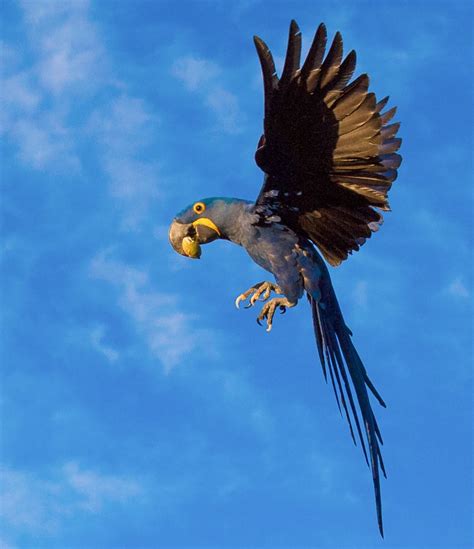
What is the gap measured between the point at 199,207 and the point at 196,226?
0.45ft

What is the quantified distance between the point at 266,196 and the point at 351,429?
5.50ft

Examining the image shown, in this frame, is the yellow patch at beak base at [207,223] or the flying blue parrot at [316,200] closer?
the flying blue parrot at [316,200]

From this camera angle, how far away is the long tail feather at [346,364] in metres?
5.82

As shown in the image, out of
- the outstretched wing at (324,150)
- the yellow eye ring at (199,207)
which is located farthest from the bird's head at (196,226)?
the outstretched wing at (324,150)

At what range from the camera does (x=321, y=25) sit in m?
5.60

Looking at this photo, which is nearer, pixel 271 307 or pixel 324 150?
pixel 324 150

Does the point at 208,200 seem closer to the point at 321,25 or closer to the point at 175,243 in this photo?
the point at 175,243

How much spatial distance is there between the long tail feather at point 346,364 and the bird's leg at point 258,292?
0.29 m

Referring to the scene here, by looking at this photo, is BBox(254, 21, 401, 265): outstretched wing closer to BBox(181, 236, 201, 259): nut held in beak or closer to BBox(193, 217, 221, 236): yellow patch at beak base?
BBox(193, 217, 221, 236): yellow patch at beak base

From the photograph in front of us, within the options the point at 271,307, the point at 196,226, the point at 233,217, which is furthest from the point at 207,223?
the point at 271,307

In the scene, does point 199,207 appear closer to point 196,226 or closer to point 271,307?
point 196,226

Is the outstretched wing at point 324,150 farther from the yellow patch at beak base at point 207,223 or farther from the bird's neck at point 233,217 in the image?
the yellow patch at beak base at point 207,223

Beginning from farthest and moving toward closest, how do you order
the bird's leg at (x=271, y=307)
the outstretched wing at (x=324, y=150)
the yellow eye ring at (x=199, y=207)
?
1. the yellow eye ring at (x=199, y=207)
2. the bird's leg at (x=271, y=307)
3. the outstretched wing at (x=324, y=150)

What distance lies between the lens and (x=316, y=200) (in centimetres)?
631
